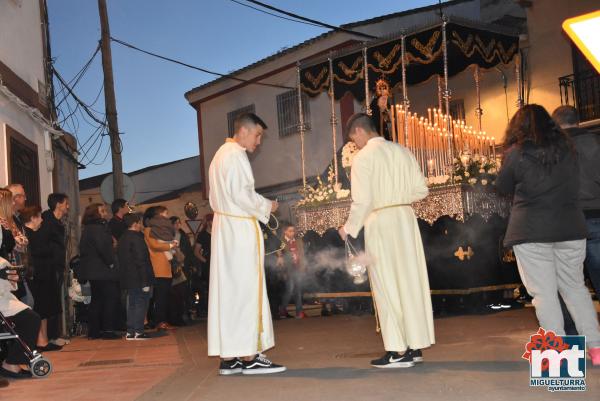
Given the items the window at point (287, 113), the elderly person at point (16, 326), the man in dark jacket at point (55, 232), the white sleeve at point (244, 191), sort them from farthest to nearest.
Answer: the window at point (287, 113) → the man in dark jacket at point (55, 232) → the elderly person at point (16, 326) → the white sleeve at point (244, 191)

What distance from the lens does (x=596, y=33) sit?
123 inches

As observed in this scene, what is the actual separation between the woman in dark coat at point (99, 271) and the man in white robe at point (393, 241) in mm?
5492

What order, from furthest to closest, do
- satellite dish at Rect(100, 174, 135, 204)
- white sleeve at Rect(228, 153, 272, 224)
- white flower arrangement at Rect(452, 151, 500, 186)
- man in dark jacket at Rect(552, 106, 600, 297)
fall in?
1. satellite dish at Rect(100, 174, 135, 204)
2. white flower arrangement at Rect(452, 151, 500, 186)
3. white sleeve at Rect(228, 153, 272, 224)
4. man in dark jacket at Rect(552, 106, 600, 297)

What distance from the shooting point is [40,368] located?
7516 millimetres

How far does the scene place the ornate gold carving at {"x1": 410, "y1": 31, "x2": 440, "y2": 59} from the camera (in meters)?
11.9

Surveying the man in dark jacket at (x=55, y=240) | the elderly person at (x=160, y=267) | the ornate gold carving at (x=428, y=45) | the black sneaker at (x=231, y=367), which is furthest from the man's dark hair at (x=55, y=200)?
the ornate gold carving at (x=428, y=45)

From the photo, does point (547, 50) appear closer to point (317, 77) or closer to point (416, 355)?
point (317, 77)

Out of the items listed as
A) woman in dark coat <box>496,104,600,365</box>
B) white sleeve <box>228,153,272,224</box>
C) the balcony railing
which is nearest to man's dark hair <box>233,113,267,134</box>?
white sleeve <box>228,153,272,224</box>

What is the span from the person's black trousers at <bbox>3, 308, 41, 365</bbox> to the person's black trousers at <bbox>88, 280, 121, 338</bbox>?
3.85 metres

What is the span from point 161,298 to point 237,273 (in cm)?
615

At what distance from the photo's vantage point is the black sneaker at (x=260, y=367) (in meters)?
6.72

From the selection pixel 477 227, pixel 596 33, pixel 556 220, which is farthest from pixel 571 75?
pixel 596 33

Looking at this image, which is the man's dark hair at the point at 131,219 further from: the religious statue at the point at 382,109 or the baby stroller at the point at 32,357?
the baby stroller at the point at 32,357

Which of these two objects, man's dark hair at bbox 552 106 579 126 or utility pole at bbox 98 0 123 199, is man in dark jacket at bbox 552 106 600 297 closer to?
man's dark hair at bbox 552 106 579 126
